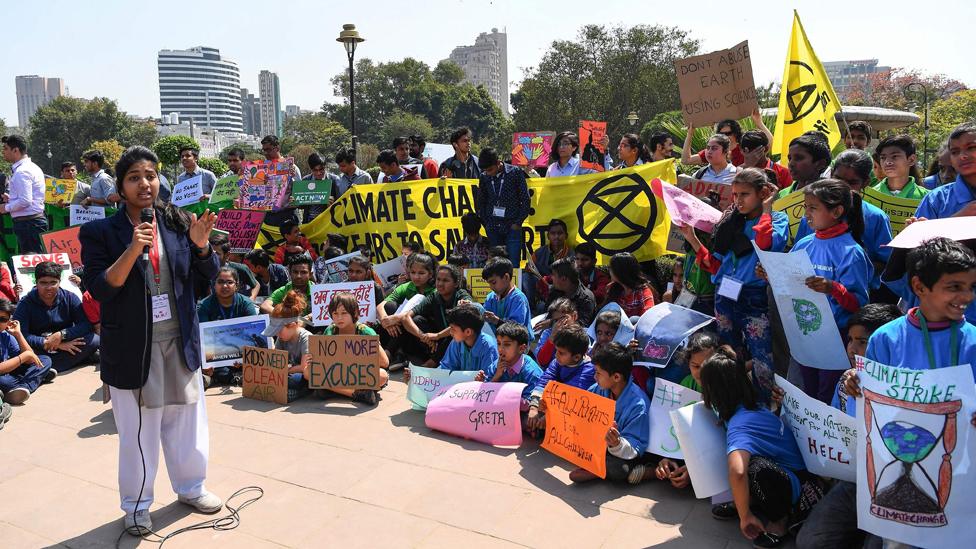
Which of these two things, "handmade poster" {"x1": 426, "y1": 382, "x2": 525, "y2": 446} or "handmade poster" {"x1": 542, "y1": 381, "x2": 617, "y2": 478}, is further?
"handmade poster" {"x1": 426, "y1": 382, "x2": 525, "y2": 446}

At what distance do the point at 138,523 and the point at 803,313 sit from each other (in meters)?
3.64

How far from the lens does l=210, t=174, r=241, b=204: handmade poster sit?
9742 mm

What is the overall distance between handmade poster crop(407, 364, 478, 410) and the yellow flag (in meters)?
3.55

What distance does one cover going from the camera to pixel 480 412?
4.96 metres

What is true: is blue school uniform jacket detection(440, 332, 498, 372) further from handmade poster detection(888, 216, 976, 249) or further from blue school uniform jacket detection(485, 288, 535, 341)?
handmade poster detection(888, 216, 976, 249)

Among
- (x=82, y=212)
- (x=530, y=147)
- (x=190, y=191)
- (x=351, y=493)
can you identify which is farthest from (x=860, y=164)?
(x=530, y=147)

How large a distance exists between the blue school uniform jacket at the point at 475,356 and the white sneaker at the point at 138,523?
2.32 m

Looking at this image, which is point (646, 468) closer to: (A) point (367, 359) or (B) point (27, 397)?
(A) point (367, 359)

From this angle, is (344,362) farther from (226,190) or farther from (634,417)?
(226,190)

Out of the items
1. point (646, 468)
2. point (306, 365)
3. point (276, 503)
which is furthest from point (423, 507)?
point (306, 365)

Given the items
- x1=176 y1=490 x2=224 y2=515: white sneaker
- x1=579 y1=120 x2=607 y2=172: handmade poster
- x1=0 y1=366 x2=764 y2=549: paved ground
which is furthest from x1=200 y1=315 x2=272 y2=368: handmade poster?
x1=579 y1=120 x2=607 y2=172: handmade poster

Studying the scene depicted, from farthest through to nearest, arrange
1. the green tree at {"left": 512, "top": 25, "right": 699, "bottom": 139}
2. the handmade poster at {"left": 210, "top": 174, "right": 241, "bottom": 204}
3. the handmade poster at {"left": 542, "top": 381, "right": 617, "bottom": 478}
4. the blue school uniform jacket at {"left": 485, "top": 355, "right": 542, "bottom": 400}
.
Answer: the green tree at {"left": 512, "top": 25, "right": 699, "bottom": 139}, the handmade poster at {"left": 210, "top": 174, "right": 241, "bottom": 204}, the blue school uniform jacket at {"left": 485, "top": 355, "right": 542, "bottom": 400}, the handmade poster at {"left": 542, "top": 381, "right": 617, "bottom": 478}

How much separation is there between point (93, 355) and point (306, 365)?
2.99m

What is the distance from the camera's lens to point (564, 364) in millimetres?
4898
